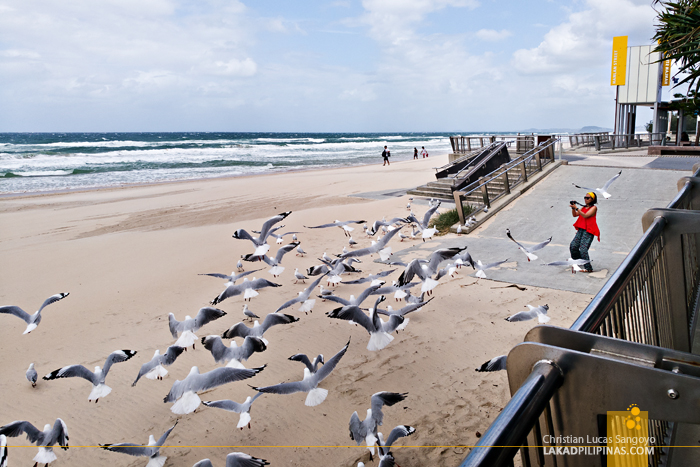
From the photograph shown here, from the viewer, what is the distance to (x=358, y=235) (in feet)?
39.9

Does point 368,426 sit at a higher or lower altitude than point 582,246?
lower

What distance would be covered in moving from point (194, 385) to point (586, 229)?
20.5 ft

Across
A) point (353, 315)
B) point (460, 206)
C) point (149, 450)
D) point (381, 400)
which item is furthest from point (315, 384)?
point (460, 206)

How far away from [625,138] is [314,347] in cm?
2566

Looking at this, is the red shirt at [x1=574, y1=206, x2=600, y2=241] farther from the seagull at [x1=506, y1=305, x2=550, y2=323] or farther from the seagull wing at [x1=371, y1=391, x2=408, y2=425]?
the seagull wing at [x1=371, y1=391, x2=408, y2=425]

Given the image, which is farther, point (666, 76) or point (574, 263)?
point (666, 76)

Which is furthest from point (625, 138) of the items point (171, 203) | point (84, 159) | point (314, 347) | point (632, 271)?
point (84, 159)

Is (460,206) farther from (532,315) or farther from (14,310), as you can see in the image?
(14,310)

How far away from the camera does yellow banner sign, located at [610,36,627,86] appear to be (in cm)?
2555

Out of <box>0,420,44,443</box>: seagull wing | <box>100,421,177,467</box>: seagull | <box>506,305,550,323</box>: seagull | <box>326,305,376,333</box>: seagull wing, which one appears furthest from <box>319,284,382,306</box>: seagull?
<box>0,420,44,443</box>: seagull wing

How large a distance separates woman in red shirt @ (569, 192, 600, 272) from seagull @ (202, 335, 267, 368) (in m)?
5.38

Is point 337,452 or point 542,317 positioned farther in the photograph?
point 542,317

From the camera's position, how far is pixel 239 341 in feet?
20.9

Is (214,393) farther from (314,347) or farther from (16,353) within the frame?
(16,353)
